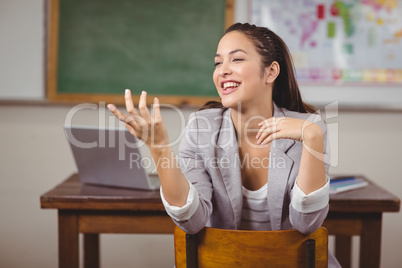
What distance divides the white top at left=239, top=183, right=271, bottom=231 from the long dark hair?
13.7 inches

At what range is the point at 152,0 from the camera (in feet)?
8.90

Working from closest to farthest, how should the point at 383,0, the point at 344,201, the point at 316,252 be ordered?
the point at 316,252 < the point at 344,201 < the point at 383,0

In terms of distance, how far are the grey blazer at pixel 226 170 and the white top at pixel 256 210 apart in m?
0.04

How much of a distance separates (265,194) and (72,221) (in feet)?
2.60

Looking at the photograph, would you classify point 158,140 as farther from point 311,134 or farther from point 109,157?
point 109,157

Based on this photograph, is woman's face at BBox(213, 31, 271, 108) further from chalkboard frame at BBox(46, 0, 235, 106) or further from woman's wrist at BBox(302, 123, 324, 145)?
chalkboard frame at BBox(46, 0, 235, 106)

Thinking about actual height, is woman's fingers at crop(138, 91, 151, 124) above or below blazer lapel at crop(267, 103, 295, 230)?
above

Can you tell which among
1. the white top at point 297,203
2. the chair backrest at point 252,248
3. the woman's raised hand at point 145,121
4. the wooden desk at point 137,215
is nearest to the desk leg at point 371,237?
the wooden desk at point 137,215

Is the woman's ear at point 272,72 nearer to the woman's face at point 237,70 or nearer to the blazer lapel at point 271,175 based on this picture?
the woman's face at point 237,70

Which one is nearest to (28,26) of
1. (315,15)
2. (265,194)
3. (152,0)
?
(152,0)

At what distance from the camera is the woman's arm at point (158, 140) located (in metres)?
0.98

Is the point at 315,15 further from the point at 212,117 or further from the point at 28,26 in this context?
the point at 28,26

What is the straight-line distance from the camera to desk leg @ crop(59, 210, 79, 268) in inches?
67.6

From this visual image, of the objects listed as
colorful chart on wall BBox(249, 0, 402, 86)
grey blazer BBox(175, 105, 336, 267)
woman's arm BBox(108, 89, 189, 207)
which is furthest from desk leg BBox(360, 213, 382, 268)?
colorful chart on wall BBox(249, 0, 402, 86)
